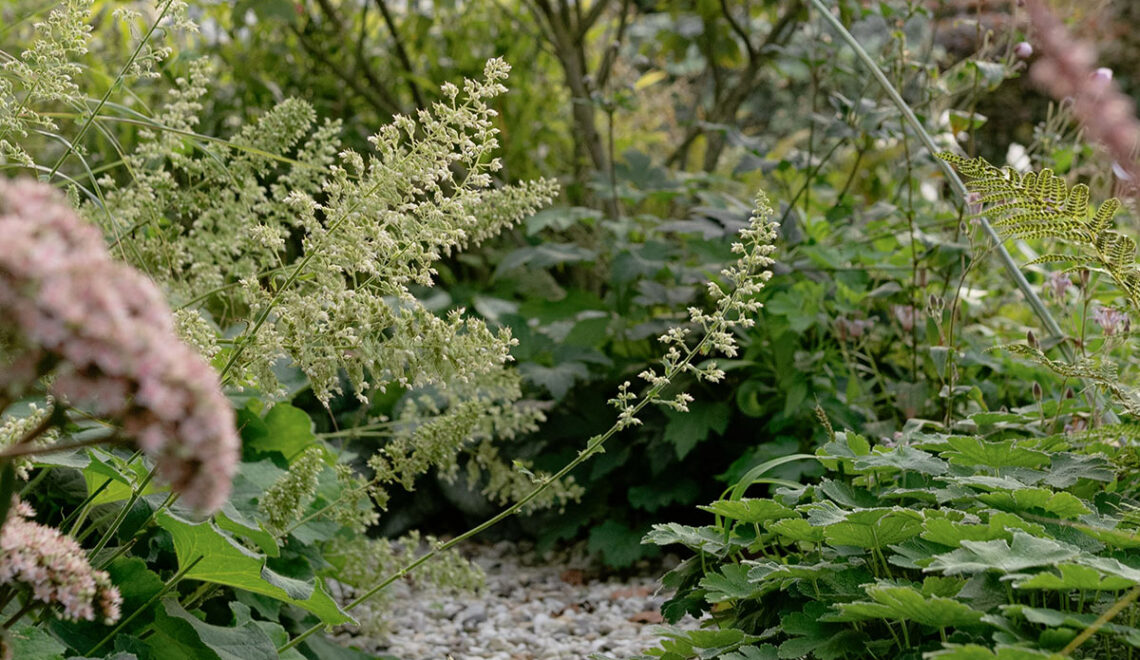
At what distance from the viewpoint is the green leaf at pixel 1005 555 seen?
3.55 feet

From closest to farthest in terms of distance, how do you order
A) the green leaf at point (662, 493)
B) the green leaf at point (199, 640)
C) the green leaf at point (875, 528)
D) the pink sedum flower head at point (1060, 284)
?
the green leaf at point (875, 528) → the green leaf at point (199, 640) → the pink sedum flower head at point (1060, 284) → the green leaf at point (662, 493)

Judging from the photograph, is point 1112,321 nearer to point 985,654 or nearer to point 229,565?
point 985,654

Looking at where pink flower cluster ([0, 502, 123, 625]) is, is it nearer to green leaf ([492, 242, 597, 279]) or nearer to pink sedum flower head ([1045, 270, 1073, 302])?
pink sedum flower head ([1045, 270, 1073, 302])

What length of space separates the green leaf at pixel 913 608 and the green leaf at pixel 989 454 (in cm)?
31

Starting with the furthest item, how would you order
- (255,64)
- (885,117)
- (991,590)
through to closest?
(255,64), (885,117), (991,590)

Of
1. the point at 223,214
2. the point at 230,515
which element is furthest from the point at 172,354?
the point at 223,214

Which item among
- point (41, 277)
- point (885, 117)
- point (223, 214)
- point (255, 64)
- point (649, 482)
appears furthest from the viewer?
point (255, 64)

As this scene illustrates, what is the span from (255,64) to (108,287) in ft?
11.0

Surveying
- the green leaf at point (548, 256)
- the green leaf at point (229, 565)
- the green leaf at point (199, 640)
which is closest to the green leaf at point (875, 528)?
the green leaf at point (229, 565)

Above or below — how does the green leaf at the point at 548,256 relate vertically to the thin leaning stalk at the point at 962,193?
below

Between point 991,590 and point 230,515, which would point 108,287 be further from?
point 991,590

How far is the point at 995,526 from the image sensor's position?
1.18 metres

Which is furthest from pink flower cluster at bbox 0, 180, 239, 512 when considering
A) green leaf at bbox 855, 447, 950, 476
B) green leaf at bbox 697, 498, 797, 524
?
green leaf at bbox 855, 447, 950, 476

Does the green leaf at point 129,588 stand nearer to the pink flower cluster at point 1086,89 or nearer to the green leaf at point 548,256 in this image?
the pink flower cluster at point 1086,89
